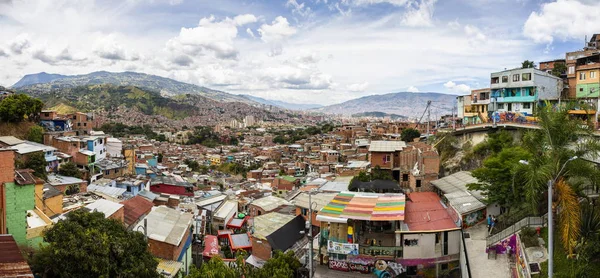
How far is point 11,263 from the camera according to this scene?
9.67 meters

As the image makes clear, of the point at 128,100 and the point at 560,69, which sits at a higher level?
the point at 128,100

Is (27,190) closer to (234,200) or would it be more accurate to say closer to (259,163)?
(234,200)

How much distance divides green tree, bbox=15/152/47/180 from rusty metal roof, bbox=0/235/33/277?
49.6 feet

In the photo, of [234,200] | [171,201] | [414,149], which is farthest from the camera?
[234,200]

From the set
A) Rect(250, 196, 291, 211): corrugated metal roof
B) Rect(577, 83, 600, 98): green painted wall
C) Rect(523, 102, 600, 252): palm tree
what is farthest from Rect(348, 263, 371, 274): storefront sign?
Rect(577, 83, 600, 98): green painted wall

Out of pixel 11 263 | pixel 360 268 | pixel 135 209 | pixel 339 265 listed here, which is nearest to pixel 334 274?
pixel 339 265

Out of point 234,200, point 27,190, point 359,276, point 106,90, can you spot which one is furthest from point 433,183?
point 106,90

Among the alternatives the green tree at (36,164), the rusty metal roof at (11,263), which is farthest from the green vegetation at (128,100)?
the rusty metal roof at (11,263)

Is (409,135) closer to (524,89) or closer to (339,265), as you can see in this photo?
(524,89)

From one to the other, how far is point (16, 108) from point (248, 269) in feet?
87.9

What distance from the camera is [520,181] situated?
1556 cm

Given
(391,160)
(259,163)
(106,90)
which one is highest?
(106,90)

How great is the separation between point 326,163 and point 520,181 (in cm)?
4146

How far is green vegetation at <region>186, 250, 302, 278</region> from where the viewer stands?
12781mm
